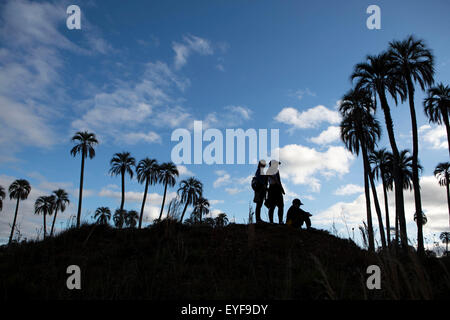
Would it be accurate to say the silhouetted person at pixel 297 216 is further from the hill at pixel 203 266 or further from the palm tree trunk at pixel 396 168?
the palm tree trunk at pixel 396 168

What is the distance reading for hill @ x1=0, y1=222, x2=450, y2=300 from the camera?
15.9ft

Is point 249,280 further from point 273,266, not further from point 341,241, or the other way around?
point 341,241

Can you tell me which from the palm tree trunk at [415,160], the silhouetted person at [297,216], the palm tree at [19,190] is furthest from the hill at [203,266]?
the palm tree at [19,190]

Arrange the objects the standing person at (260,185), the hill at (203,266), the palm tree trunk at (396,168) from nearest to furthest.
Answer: the hill at (203,266)
the standing person at (260,185)
the palm tree trunk at (396,168)

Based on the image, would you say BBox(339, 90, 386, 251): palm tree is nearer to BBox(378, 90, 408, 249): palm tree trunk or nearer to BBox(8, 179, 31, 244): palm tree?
BBox(378, 90, 408, 249): palm tree trunk

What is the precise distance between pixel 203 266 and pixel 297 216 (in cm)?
459

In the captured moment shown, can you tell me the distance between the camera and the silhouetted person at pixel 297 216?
383 inches

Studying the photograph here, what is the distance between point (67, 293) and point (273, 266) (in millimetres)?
3964

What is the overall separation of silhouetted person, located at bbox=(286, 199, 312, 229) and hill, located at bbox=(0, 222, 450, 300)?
53 centimetres

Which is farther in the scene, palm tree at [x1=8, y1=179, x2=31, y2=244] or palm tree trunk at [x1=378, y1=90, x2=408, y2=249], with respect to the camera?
palm tree at [x1=8, y1=179, x2=31, y2=244]

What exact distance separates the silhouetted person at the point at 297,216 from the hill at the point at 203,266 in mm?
532

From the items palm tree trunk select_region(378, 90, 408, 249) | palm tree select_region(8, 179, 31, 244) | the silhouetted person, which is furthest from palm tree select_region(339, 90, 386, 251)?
palm tree select_region(8, 179, 31, 244)

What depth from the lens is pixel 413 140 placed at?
1933cm

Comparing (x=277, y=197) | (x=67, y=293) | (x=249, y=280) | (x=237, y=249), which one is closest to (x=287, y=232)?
(x=277, y=197)
